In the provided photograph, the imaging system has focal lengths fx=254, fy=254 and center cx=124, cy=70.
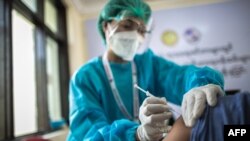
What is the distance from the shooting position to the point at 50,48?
2715 mm

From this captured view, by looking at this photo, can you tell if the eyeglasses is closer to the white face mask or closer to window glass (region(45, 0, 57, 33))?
the white face mask

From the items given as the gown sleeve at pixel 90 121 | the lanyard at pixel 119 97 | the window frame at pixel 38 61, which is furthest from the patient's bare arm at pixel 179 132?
the window frame at pixel 38 61

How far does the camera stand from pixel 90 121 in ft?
2.87

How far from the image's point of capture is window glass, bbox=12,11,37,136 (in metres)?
1.79

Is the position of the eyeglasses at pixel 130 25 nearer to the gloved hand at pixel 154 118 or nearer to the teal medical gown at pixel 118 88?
the teal medical gown at pixel 118 88

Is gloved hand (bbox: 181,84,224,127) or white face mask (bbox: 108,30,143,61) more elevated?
white face mask (bbox: 108,30,143,61)

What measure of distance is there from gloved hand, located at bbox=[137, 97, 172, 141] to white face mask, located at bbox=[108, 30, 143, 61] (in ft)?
1.61

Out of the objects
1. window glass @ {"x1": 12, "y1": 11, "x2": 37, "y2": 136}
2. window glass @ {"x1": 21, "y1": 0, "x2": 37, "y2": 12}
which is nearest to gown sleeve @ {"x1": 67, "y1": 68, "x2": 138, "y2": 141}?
window glass @ {"x1": 12, "y1": 11, "x2": 37, "y2": 136}

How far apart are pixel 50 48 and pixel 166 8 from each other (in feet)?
4.46

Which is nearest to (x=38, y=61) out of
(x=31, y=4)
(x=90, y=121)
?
(x=31, y=4)

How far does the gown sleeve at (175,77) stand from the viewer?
0.84 metres

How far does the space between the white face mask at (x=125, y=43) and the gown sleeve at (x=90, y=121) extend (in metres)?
0.22

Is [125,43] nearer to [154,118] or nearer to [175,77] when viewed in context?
[175,77]

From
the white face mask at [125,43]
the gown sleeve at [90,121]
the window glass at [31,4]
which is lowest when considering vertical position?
the gown sleeve at [90,121]
